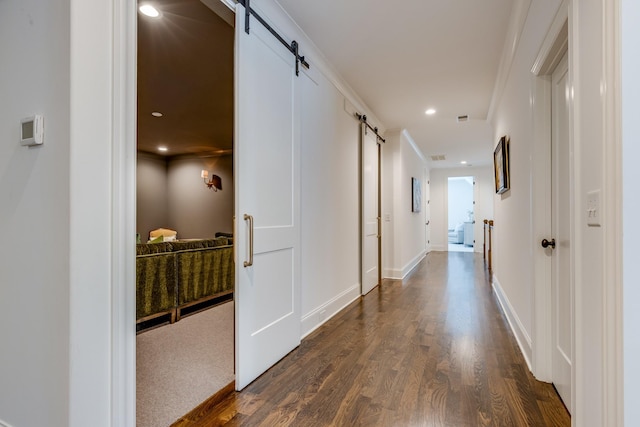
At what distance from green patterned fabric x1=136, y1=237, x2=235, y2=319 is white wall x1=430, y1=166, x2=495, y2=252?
762 cm

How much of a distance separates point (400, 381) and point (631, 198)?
61.9 inches

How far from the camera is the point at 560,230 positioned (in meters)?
1.84

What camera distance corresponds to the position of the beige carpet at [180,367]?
172cm

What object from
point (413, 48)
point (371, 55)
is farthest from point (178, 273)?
point (413, 48)

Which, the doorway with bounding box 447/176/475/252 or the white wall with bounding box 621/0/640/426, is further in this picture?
the doorway with bounding box 447/176/475/252

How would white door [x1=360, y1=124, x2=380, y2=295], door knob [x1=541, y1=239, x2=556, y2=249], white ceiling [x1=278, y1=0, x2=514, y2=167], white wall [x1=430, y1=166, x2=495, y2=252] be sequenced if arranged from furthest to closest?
white wall [x1=430, y1=166, x2=495, y2=252] → white door [x1=360, y1=124, x2=380, y2=295] → white ceiling [x1=278, y1=0, x2=514, y2=167] → door knob [x1=541, y1=239, x2=556, y2=249]

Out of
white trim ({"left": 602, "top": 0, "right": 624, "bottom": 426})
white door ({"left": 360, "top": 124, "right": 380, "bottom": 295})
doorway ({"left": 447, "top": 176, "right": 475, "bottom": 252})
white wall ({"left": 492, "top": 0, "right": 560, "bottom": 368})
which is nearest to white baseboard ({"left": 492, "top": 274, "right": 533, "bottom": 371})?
white wall ({"left": 492, "top": 0, "right": 560, "bottom": 368})

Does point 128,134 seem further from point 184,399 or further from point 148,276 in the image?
point 148,276

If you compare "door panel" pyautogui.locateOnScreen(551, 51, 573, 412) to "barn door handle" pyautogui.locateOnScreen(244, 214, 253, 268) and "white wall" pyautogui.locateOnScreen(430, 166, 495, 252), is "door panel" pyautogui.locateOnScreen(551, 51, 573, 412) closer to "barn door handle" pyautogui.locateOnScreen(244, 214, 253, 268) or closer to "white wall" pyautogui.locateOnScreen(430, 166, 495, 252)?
"barn door handle" pyautogui.locateOnScreen(244, 214, 253, 268)

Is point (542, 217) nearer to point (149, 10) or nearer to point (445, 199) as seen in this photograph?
point (149, 10)

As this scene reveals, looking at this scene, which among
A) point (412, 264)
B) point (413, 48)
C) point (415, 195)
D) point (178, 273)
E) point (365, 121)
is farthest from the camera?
point (415, 195)
